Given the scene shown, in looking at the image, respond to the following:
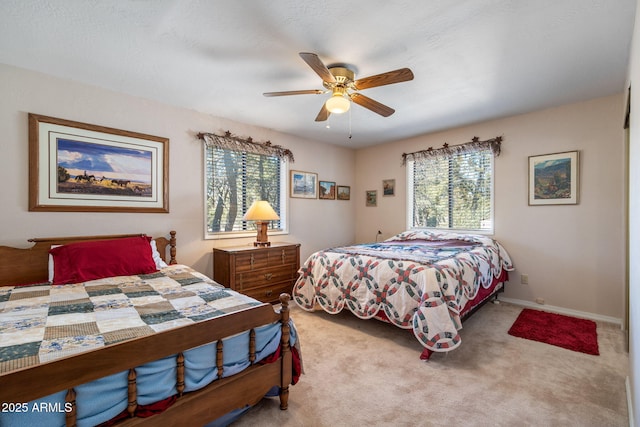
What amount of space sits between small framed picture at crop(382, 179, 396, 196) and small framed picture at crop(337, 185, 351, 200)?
27.1 inches

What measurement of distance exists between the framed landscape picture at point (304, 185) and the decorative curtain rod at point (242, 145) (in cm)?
29

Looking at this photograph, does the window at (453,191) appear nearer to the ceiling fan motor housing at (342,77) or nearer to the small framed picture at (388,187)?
the small framed picture at (388,187)

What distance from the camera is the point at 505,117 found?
385cm

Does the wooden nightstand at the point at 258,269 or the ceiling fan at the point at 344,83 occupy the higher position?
the ceiling fan at the point at 344,83

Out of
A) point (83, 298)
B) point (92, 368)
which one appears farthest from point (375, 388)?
point (83, 298)

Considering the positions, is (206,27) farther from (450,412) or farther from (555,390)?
(555,390)

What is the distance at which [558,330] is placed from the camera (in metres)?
2.95

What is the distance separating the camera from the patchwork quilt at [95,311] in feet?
4.19

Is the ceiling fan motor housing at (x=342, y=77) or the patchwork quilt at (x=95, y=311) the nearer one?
the patchwork quilt at (x=95, y=311)

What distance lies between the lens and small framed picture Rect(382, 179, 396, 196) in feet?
16.7

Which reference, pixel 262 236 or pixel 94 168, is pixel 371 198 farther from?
pixel 94 168

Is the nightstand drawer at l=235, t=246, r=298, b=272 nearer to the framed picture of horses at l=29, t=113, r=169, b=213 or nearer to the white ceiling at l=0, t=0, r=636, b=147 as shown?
the framed picture of horses at l=29, t=113, r=169, b=213

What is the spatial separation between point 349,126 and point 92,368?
380 centimetres

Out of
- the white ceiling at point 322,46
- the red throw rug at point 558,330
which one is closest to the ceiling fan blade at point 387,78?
the white ceiling at point 322,46
